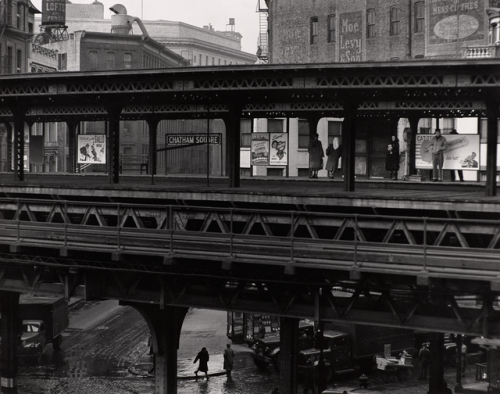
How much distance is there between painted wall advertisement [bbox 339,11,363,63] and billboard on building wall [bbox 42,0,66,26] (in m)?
37.6

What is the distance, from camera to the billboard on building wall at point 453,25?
52406 millimetres

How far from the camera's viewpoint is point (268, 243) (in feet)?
70.0

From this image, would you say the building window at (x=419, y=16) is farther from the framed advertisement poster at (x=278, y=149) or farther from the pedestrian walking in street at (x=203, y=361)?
the pedestrian walking in street at (x=203, y=361)

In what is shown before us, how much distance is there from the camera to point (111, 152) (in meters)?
29.9

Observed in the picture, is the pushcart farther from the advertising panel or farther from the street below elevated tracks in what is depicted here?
the advertising panel

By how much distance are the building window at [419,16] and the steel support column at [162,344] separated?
39.0 meters

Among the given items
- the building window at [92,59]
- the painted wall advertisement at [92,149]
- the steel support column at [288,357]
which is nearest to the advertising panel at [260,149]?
the painted wall advertisement at [92,149]

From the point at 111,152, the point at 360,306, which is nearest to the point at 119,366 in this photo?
the point at 111,152

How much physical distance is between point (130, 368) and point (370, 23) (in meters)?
35.7

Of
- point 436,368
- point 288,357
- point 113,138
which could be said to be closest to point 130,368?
point 113,138

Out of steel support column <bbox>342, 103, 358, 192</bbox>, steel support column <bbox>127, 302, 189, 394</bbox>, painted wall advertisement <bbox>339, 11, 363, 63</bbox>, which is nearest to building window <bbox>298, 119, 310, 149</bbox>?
painted wall advertisement <bbox>339, 11, 363, 63</bbox>

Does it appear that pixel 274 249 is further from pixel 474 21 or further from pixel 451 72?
pixel 474 21

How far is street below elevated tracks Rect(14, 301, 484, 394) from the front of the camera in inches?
1276

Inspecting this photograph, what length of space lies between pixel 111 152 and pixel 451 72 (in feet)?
43.2
